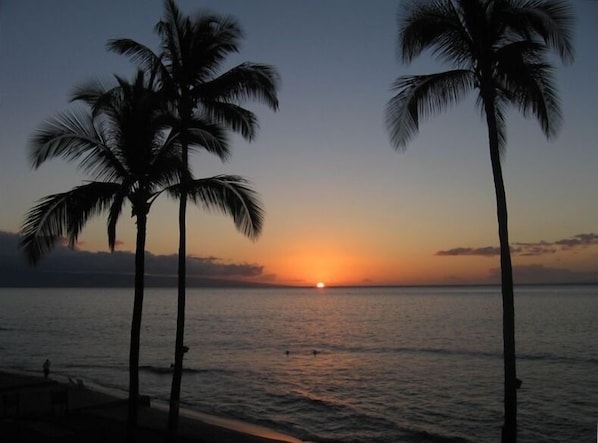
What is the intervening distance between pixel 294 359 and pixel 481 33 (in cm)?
4472

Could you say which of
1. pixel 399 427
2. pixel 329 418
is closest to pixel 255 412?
pixel 329 418

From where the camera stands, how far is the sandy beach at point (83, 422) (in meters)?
15.3

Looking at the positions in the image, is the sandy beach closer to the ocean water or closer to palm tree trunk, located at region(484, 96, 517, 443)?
the ocean water

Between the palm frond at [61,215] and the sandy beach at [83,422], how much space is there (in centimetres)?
684

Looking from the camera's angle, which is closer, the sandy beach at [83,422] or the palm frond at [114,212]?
the palm frond at [114,212]

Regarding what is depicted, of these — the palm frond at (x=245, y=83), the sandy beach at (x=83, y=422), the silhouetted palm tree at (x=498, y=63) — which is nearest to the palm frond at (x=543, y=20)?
the silhouetted palm tree at (x=498, y=63)

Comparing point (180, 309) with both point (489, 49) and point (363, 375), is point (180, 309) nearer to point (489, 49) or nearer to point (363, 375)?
point (489, 49)

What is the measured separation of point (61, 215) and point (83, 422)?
10314 mm

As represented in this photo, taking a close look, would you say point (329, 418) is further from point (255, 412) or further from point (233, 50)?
point (233, 50)

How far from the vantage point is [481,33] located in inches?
406

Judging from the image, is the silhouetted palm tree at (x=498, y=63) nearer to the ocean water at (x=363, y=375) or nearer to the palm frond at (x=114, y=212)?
the palm frond at (x=114, y=212)

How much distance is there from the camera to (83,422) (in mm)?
18141

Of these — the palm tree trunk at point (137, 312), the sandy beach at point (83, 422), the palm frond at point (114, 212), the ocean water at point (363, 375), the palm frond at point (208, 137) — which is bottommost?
the ocean water at point (363, 375)

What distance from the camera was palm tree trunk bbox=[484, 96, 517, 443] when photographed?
996cm
